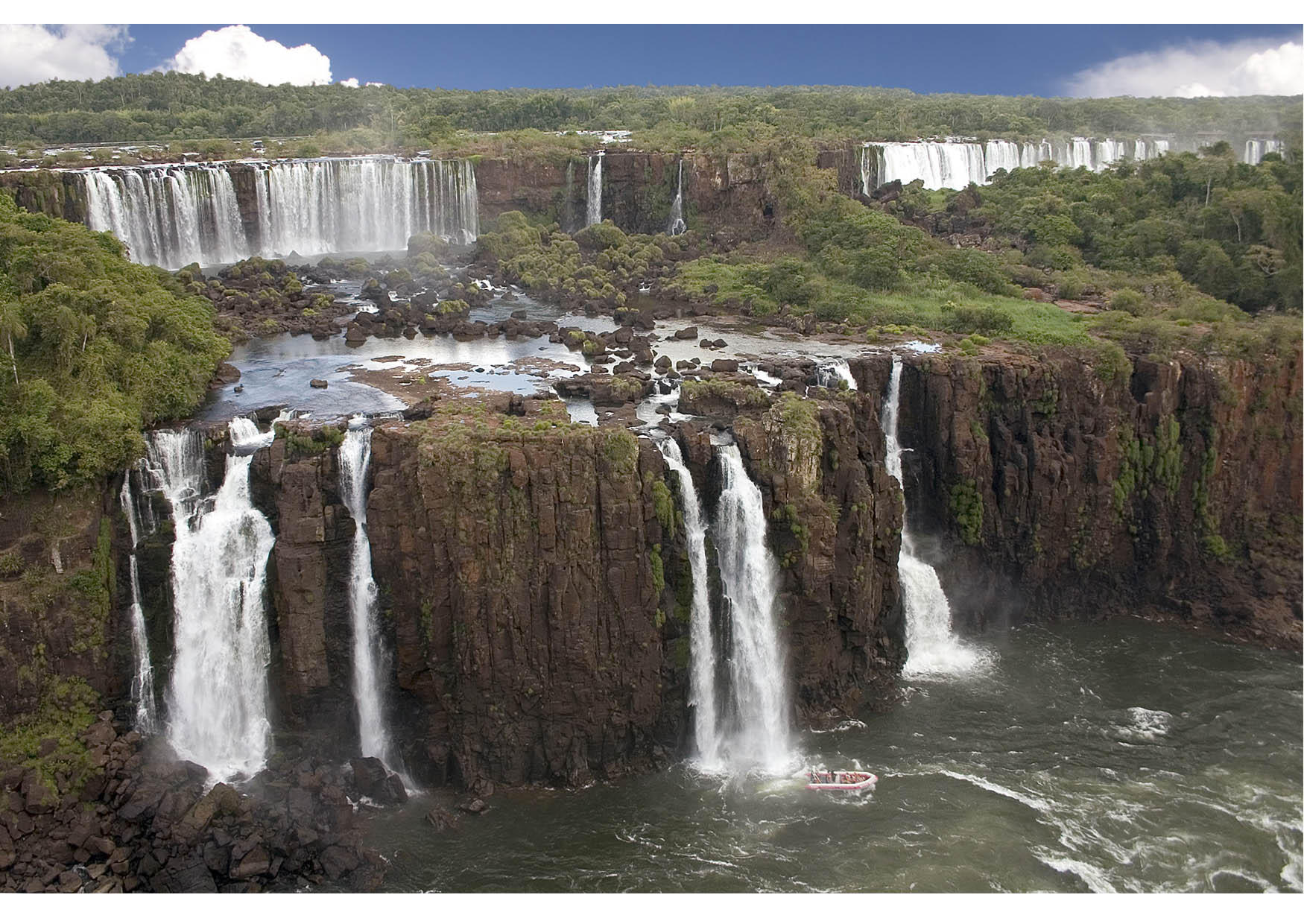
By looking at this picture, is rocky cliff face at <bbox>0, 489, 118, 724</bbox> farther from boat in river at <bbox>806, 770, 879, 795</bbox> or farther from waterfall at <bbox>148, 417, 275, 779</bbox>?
boat in river at <bbox>806, 770, 879, 795</bbox>

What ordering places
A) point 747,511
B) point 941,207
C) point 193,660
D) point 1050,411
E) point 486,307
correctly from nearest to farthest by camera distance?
1. point 193,660
2. point 747,511
3. point 1050,411
4. point 486,307
5. point 941,207

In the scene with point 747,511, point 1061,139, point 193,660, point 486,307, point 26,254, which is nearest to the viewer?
point 193,660

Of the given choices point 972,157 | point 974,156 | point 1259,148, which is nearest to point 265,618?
point 1259,148

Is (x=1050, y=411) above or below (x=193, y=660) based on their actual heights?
above

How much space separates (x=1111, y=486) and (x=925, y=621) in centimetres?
761

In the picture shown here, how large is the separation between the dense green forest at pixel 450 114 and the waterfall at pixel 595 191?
28.6 feet

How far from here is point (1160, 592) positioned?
32.8 metres

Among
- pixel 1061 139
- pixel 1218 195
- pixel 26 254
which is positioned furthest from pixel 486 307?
pixel 1061 139

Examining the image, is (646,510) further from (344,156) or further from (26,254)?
(344,156)

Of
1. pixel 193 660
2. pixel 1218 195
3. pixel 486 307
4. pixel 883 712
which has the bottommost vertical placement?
pixel 883 712

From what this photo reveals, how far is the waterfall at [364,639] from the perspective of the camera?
2441 cm

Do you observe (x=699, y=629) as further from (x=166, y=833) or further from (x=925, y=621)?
(x=166, y=833)

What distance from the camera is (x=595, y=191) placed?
190 feet

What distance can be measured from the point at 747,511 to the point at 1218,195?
3210cm
